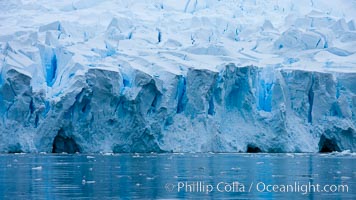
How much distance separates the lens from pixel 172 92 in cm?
2141

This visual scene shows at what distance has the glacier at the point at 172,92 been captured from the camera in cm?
2044

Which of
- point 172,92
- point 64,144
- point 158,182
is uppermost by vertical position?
point 158,182

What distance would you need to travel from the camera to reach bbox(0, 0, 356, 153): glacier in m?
20.4

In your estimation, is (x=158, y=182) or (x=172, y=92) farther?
(x=172, y=92)

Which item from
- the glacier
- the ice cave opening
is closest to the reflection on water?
the glacier

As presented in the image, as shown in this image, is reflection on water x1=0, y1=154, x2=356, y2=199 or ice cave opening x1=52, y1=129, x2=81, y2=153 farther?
ice cave opening x1=52, y1=129, x2=81, y2=153

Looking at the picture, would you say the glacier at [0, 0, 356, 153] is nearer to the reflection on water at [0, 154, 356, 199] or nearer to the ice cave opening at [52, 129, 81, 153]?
the ice cave opening at [52, 129, 81, 153]

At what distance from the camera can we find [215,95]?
2209 centimetres

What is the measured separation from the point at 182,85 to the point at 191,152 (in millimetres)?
2405

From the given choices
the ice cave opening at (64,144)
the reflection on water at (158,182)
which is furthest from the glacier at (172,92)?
the reflection on water at (158,182)

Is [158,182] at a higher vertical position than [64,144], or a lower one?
higher

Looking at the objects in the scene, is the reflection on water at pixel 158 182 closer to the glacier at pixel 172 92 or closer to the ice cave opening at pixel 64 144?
the glacier at pixel 172 92

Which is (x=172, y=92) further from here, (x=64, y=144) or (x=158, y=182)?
(x=158, y=182)

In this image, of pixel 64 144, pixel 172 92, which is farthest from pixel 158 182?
pixel 64 144
